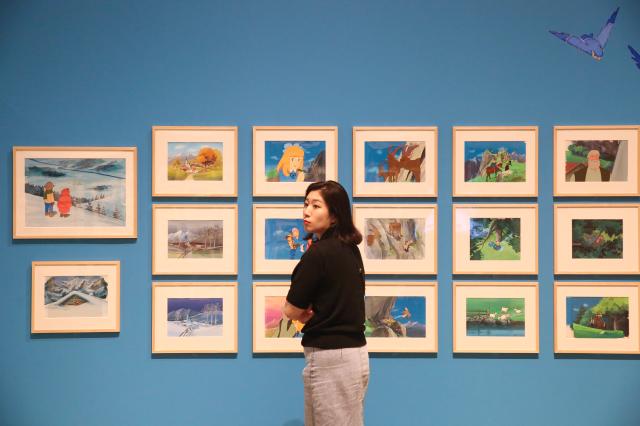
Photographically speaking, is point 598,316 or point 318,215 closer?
point 318,215

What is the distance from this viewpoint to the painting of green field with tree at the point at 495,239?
8.81 ft

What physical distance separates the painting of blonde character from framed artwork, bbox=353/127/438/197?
0.21 meters

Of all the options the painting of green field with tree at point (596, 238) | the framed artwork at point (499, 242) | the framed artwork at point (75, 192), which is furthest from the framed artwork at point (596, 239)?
the framed artwork at point (75, 192)

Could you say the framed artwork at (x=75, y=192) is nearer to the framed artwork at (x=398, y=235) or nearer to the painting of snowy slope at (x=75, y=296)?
the painting of snowy slope at (x=75, y=296)

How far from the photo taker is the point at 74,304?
2.68 meters

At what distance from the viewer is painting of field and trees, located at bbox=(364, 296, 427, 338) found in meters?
2.68

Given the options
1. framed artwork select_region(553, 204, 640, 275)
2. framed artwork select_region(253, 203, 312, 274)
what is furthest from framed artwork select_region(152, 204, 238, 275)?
framed artwork select_region(553, 204, 640, 275)

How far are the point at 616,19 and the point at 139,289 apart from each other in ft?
10.1

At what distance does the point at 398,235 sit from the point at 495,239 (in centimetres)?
54

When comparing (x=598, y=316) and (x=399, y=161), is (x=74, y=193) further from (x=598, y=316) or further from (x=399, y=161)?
(x=598, y=316)

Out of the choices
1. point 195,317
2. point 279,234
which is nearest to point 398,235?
point 279,234

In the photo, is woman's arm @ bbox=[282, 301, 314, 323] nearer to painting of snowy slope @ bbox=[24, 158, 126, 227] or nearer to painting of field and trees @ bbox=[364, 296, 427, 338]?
painting of field and trees @ bbox=[364, 296, 427, 338]

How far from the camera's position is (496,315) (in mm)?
2684

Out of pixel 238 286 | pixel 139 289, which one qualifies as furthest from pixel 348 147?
pixel 139 289
